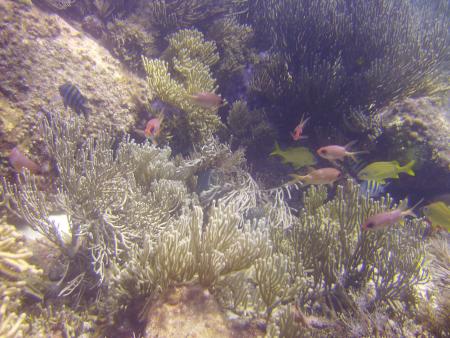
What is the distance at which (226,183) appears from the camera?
4.75 meters

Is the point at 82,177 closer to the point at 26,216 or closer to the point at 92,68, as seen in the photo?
the point at 26,216

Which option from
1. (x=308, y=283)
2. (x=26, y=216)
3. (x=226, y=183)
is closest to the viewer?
(x=26, y=216)

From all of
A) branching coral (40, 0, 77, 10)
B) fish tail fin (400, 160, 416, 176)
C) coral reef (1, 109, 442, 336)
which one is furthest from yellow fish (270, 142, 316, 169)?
branching coral (40, 0, 77, 10)

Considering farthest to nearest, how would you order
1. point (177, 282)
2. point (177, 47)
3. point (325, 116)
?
point (325, 116) < point (177, 47) < point (177, 282)

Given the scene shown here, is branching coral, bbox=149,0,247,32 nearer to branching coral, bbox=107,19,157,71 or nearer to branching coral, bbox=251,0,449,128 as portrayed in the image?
branching coral, bbox=107,19,157,71

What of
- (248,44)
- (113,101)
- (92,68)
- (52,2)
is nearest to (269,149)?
(248,44)

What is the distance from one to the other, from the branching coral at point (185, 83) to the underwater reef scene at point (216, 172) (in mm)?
33

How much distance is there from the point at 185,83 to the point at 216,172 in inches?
66.9

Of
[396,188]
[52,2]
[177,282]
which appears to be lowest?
[396,188]

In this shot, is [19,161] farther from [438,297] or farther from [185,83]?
[438,297]

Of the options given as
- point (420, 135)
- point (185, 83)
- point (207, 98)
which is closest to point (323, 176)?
point (207, 98)

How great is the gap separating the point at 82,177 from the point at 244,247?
6.14ft

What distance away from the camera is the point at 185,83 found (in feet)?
16.6

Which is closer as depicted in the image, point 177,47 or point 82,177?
point 82,177
